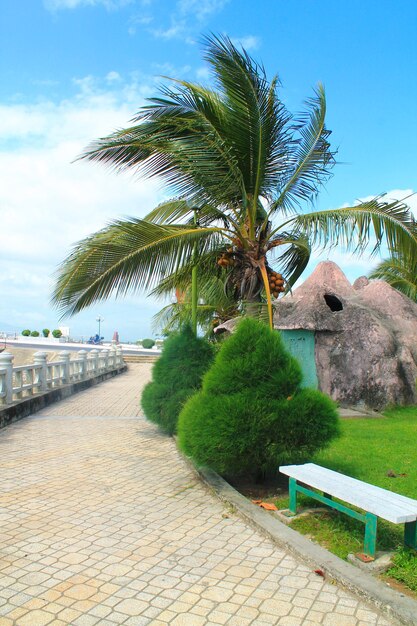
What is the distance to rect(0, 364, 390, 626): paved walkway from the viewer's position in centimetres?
338

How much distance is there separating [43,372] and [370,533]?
1181cm

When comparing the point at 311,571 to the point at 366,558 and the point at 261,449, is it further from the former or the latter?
the point at 261,449

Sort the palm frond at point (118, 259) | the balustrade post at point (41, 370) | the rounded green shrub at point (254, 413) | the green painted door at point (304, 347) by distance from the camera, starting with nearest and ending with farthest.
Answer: the rounded green shrub at point (254, 413), the palm frond at point (118, 259), the green painted door at point (304, 347), the balustrade post at point (41, 370)

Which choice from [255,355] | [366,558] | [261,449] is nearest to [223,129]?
[255,355]

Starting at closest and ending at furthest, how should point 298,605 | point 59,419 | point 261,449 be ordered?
point 298,605 < point 261,449 < point 59,419

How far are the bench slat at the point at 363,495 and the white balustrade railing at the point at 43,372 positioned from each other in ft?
25.9

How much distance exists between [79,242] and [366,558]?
21.9 feet

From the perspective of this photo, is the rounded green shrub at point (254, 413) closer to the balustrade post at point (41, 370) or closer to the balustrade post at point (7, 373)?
the balustrade post at point (7, 373)

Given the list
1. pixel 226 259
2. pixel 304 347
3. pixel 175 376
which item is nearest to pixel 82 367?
pixel 304 347

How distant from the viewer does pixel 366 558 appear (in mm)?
4004

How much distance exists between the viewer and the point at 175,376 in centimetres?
943

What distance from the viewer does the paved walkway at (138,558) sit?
3.38 m

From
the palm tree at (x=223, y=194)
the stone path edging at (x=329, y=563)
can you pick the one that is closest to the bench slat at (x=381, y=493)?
the stone path edging at (x=329, y=563)

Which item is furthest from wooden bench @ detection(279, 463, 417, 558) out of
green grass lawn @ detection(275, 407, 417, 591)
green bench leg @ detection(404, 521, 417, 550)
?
green grass lawn @ detection(275, 407, 417, 591)
